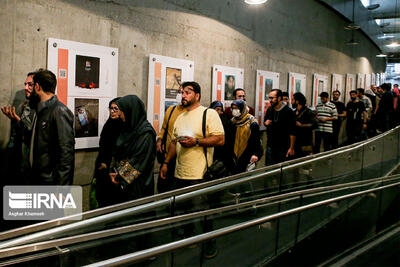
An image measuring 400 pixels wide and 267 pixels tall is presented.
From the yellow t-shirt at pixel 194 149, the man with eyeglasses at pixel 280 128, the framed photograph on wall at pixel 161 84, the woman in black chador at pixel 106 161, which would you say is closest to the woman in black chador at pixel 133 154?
the woman in black chador at pixel 106 161

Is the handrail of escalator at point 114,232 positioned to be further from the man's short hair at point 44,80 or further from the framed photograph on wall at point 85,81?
the framed photograph on wall at point 85,81

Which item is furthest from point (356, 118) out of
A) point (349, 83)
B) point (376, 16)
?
point (376, 16)

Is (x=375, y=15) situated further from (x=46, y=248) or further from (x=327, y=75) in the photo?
(x=46, y=248)

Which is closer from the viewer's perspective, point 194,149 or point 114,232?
point 114,232

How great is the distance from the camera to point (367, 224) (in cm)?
422

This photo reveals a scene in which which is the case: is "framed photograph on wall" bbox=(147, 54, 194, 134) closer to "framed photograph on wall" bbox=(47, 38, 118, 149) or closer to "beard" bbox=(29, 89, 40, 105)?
"framed photograph on wall" bbox=(47, 38, 118, 149)

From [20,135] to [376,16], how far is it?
14803 mm

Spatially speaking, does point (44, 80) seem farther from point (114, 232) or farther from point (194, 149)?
point (114, 232)

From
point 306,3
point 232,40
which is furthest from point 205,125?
point 306,3

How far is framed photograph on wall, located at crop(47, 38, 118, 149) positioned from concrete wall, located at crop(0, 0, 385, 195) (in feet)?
0.43

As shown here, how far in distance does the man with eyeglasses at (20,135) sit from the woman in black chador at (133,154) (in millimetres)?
740

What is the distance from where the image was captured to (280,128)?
5.15 meters

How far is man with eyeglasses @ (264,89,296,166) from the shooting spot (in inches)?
201

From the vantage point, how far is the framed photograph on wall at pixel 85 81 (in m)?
3.75
